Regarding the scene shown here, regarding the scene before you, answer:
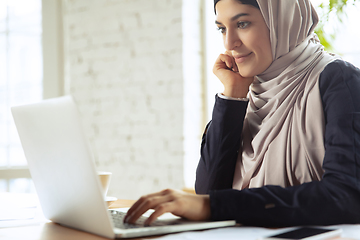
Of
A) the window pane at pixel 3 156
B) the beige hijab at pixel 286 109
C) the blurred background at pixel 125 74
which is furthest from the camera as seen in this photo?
the window pane at pixel 3 156

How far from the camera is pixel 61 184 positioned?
771 mm

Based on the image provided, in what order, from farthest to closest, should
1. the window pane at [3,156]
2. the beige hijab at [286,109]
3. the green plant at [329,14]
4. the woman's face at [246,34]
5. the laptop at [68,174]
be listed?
1. the window pane at [3,156]
2. the green plant at [329,14]
3. the woman's face at [246,34]
4. the beige hijab at [286,109]
5. the laptop at [68,174]

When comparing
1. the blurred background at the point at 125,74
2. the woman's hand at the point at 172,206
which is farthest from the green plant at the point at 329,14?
the woman's hand at the point at 172,206

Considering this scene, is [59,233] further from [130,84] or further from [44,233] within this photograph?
[130,84]

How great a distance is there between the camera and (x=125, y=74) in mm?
2891

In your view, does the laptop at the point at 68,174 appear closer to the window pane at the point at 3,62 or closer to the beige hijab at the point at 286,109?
the beige hijab at the point at 286,109

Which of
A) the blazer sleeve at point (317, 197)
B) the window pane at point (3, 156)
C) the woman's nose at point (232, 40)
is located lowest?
the window pane at point (3, 156)

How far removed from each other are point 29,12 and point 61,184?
108 inches

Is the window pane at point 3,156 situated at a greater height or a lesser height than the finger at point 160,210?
lesser

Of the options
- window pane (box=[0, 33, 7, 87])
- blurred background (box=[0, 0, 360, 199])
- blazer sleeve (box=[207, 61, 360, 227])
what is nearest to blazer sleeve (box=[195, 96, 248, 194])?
blazer sleeve (box=[207, 61, 360, 227])

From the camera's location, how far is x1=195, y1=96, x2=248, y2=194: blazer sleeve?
1193 millimetres

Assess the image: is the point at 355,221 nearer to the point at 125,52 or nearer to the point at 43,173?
the point at 43,173

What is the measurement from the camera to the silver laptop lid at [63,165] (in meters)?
0.64

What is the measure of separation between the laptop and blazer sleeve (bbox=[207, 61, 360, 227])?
0.14ft
